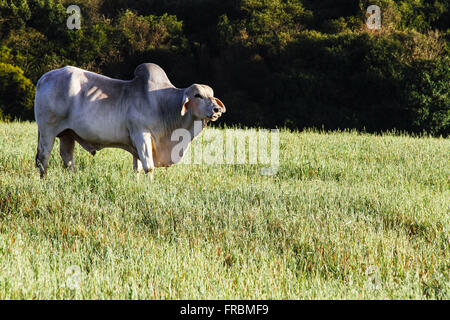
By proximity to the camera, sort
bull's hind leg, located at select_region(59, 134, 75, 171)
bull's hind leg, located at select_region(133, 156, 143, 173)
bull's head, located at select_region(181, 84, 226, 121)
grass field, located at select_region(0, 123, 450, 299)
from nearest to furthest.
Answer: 1. grass field, located at select_region(0, 123, 450, 299)
2. bull's head, located at select_region(181, 84, 226, 121)
3. bull's hind leg, located at select_region(133, 156, 143, 173)
4. bull's hind leg, located at select_region(59, 134, 75, 171)

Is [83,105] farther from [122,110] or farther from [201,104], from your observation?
[201,104]

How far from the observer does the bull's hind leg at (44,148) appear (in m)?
6.34

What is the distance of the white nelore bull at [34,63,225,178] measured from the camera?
6.01 meters

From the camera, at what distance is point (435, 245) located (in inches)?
179

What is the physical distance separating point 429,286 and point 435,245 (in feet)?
3.40

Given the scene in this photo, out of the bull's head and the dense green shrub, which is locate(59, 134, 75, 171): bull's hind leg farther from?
the dense green shrub

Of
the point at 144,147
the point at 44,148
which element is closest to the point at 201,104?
the point at 144,147

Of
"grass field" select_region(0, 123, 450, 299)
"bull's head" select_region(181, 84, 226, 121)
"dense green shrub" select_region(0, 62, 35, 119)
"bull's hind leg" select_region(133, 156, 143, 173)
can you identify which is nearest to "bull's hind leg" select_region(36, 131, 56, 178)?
"grass field" select_region(0, 123, 450, 299)

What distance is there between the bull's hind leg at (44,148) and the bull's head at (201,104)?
1691mm

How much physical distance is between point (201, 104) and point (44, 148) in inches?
79.8

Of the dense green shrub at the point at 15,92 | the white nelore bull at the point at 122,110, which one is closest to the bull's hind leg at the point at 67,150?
the white nelore bull at the point at 122,110

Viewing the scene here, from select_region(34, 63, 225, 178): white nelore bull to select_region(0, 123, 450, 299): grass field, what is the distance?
43 cm

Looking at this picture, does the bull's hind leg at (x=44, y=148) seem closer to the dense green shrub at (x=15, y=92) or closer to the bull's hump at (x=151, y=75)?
the bull's hump at (x=151, y=75)
